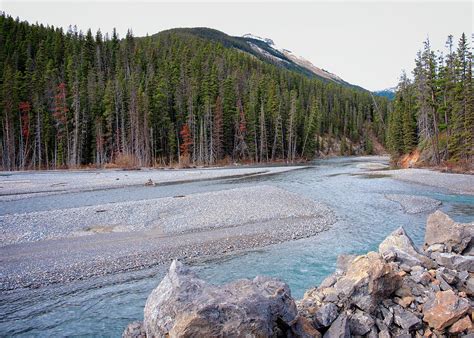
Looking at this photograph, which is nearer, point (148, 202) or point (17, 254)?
point (17, 254)

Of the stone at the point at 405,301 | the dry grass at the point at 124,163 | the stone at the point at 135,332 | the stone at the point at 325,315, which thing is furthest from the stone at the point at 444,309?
the dry grass at the point at 124,163

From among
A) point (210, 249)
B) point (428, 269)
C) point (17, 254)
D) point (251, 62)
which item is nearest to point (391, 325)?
point (428, 269)

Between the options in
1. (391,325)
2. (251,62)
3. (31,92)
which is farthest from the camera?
(251,62)

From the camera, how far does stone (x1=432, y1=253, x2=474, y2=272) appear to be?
355 inches

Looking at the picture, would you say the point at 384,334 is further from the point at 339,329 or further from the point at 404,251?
the point at 404,251

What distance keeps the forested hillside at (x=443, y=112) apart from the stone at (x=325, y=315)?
45.5m

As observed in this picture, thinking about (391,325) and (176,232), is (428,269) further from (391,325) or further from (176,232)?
(176,232)

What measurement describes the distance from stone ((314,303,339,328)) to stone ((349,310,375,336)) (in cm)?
37

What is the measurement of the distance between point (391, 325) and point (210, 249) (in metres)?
8.98

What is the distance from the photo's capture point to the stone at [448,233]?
34.0 feet

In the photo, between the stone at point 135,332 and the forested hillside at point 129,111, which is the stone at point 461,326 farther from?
the forested hillside at point 129,111

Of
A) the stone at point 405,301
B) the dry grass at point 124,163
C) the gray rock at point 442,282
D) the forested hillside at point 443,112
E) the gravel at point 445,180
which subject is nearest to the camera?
the stone at point 405,301

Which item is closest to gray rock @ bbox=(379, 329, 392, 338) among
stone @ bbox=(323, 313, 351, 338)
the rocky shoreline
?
the rocky shoreline

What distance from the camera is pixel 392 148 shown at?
66.1 metres
